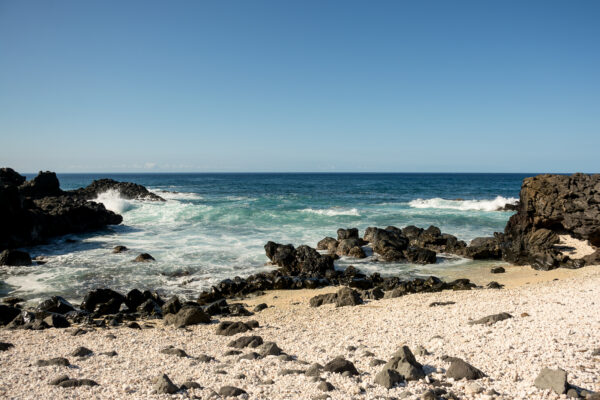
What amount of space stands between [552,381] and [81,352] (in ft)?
25.9

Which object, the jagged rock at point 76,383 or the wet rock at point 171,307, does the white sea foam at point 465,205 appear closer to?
the wet rock at point 171,307

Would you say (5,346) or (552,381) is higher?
(552,381)

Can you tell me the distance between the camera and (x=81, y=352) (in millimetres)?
7227

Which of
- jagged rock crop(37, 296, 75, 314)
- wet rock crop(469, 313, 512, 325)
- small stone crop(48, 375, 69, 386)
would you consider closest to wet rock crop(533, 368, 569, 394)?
wet rock crop(469, 313, 512, 325)

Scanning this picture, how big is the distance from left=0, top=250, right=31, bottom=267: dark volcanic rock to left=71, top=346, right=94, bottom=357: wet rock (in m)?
11.9

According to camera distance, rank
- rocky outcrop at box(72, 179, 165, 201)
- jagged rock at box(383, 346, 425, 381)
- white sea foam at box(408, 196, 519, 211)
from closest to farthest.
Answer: jagged rock at box(383, 346, 425, 381)
white sea foam at box(408, 196, 519, 211)
rocky outcrop at box(72, 179, 165, 201)

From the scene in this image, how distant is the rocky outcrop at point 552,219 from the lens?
16891 mm

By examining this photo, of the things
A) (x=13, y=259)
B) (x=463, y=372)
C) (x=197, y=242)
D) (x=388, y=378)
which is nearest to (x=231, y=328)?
(x=388, y=378)

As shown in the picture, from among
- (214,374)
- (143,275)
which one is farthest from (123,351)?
(143,275)

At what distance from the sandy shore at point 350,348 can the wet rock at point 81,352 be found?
116 mm

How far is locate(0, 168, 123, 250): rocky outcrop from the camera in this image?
66.8 feet

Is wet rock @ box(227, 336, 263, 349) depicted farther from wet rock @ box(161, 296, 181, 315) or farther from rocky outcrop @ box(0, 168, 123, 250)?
rocky outcrop @ box(0, 168, 123, 250)

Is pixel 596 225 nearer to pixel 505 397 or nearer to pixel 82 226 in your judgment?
pixel 505 397

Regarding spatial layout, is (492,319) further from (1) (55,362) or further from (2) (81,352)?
(1) (55,362)
